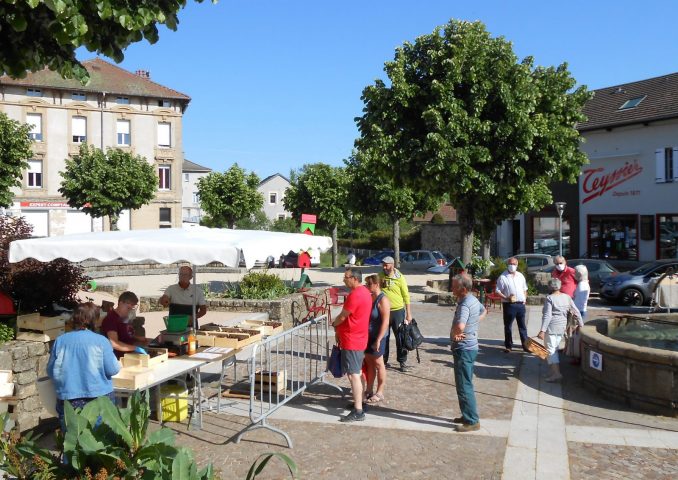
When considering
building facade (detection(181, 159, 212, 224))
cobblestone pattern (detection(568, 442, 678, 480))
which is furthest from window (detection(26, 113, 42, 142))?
cobblestone pattern (detection(568, 442, 678, 480))

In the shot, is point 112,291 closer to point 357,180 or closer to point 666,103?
point 357,180

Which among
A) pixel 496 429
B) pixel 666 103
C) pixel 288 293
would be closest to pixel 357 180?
pixel 666 103

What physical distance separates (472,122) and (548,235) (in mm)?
18379

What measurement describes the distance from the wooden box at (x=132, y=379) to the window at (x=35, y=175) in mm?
41276

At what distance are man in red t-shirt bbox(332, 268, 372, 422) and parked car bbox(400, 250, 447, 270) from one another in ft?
89.1

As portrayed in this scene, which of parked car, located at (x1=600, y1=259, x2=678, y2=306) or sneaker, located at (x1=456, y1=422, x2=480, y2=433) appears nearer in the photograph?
sneaker, located at (x1=456, y1=422, x2=480, y2=433)

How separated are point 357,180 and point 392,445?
28570 mm

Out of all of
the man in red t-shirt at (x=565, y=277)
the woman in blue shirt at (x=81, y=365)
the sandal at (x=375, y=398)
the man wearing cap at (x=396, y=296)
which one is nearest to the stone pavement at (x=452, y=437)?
the sandal at (x=375, y=398)

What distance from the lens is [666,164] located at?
95.7 ft

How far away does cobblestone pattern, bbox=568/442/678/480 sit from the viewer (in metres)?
5.74

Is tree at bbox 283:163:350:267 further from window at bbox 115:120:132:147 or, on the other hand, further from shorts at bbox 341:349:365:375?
shorts at bbox 341:349:365:375

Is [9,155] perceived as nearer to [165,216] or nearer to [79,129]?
[79,129]

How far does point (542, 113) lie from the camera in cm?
1944

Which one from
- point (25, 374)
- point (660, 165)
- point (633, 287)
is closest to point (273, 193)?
point (660, 165)
